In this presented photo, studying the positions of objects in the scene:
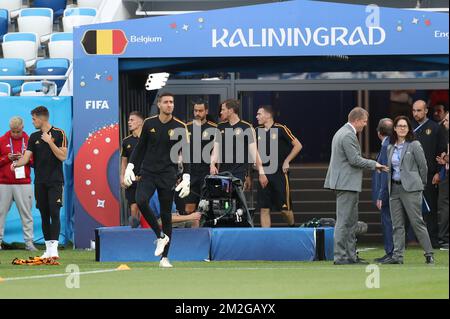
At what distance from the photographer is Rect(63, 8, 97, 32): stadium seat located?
25.4 metres

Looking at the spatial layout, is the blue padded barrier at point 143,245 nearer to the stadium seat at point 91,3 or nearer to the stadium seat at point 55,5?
the stadium seat at point 91,3

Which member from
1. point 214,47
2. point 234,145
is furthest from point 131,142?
point 214,47

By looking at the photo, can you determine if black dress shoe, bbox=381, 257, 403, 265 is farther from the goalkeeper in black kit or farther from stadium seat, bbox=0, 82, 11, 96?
stadium seat, bbox=0, 82, 11, 96

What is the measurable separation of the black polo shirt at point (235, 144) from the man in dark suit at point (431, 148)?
2.63 meters

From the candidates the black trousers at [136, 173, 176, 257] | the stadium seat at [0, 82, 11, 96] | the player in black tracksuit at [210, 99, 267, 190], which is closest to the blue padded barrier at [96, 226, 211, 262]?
the player in black tracksuit at [210, 99, 267, 190]

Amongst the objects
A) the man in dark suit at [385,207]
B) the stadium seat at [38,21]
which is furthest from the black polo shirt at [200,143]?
the stadium seat at [38,21]

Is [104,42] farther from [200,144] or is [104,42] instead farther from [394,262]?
[394,262]

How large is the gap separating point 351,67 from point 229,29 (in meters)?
2.51

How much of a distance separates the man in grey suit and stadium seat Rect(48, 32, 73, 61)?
32.8 feet

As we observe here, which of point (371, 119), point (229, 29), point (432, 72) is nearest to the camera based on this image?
point (229, 29)

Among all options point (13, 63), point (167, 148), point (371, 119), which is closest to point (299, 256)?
point (167, 148)

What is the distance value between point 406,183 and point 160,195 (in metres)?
3.03
